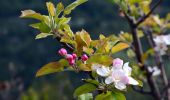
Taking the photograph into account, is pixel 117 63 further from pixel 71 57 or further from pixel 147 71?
pixel 147 71

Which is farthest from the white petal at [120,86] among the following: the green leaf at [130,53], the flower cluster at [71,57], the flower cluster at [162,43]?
the green leaf at [130,53]

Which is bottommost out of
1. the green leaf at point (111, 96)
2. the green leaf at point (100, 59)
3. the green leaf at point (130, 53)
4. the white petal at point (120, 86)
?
the green leaf at point (111, 96)

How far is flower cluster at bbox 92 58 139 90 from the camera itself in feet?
3.98

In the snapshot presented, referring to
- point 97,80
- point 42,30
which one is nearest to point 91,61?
point 97,80

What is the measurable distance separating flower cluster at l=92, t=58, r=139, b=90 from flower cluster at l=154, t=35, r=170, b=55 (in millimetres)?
993

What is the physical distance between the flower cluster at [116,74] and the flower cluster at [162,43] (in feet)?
3.26

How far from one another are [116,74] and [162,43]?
1048mm

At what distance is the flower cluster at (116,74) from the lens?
1.21m

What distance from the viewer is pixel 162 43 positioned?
7.35 ft

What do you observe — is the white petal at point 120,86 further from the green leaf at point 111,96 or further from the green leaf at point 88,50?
the green leaf at point 88,50

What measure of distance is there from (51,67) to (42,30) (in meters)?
0.10

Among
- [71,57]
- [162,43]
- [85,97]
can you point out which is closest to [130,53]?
[162,43]

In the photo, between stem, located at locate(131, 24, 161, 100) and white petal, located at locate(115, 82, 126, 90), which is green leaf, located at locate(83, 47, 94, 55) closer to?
white petal, located at locate(115, 82, 126, 90)

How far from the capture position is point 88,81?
4.09 feet
